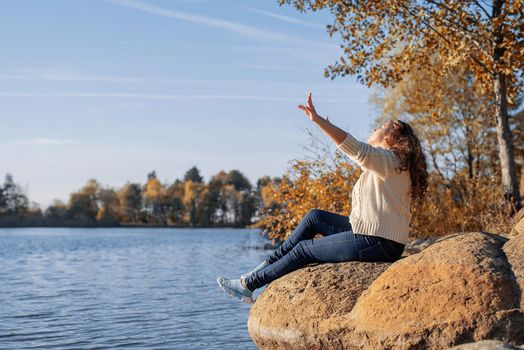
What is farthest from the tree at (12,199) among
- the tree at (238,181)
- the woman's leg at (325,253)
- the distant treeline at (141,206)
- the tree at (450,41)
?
the woman's leg at (325,253)

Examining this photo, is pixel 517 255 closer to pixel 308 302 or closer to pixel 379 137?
pixel 379 137

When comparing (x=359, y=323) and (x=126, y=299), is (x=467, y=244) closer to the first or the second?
(x=359, y=323)

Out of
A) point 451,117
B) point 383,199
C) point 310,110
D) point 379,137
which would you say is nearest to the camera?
point 310,110

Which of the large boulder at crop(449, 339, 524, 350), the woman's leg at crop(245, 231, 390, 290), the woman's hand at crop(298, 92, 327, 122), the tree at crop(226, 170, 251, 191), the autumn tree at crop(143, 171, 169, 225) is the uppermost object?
the tree at crop(226, 170, 251, 191)

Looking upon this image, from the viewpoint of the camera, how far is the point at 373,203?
6.64m

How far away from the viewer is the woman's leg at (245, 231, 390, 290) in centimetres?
686

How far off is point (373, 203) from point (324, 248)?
0.78m

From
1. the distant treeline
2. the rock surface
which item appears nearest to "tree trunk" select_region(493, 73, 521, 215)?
the rock surface

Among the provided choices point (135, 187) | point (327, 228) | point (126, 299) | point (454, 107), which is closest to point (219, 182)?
point (135, 187)

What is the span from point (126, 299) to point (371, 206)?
10.9m

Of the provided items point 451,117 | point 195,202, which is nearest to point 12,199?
point 195,202

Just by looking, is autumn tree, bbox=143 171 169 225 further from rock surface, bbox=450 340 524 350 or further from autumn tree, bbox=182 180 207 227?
rock surface, bbox=450 340 524 350

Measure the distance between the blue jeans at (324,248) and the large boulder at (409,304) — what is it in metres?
0.14

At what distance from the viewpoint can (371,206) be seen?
21.8ft
